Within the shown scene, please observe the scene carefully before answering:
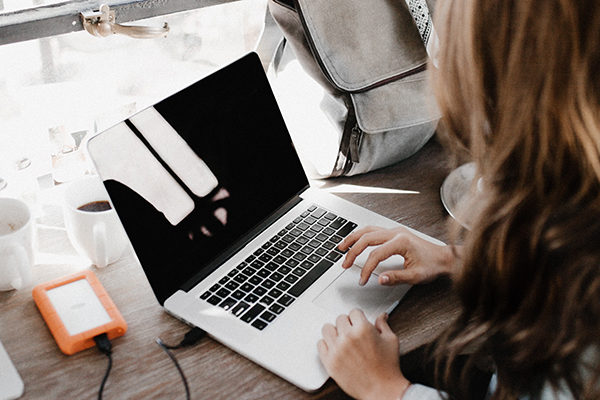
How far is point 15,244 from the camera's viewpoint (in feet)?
2.28

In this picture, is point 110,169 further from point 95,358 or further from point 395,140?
point 395,140

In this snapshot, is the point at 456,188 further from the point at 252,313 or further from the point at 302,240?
the point at 252,313

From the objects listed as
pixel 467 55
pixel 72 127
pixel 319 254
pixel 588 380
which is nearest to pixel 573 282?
pixel 588 380

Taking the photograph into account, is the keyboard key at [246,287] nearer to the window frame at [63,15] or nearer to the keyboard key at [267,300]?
the keyboard key at [267,300]

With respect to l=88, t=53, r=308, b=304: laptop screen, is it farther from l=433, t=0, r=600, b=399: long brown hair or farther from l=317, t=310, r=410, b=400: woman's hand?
l=433, t=0, r=600, b=399: long brown hair

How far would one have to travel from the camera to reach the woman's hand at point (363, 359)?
619 millimetres

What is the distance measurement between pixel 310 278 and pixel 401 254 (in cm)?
14

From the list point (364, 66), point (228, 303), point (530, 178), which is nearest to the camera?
point (530, 178)

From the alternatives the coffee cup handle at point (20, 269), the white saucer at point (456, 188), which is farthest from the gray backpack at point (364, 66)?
the coffee cup handle at point (20, 269)

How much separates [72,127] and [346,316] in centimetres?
66

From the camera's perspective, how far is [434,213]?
92 centimetres

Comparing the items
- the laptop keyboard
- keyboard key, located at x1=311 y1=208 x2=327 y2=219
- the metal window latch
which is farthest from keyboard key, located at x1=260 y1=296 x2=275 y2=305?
the metal window latch

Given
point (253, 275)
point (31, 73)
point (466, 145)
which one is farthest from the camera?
point (31, 73)

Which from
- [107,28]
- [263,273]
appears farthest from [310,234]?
[107,28]
